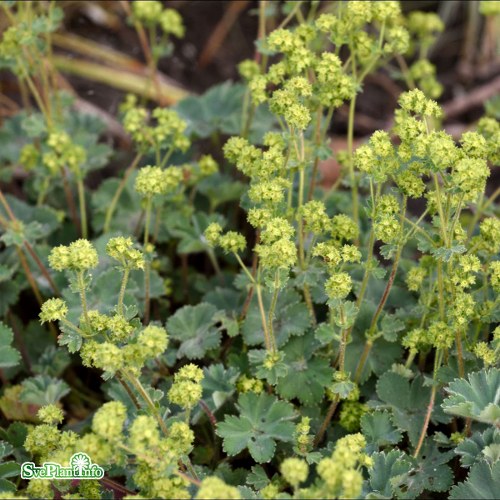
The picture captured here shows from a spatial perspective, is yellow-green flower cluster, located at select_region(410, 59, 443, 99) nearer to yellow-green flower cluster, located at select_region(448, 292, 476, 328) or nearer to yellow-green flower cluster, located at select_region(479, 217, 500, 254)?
yellow-green flower cluster, located at select_region(479, 217, 500, 254)

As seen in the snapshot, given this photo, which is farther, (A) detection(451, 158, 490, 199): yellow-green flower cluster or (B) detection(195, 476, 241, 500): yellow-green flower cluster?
(A) detection(451, 158, 490, 199): yellow-green flower cluster

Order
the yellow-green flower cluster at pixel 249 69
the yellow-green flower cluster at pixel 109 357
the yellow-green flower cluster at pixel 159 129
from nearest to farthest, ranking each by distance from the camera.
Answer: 1. the yellow-green flower cluster at pixel 109 357
2. the yellow-green flower cluster at pixel 159 129
3. the yellow-green flower cluster at pixel 249 69

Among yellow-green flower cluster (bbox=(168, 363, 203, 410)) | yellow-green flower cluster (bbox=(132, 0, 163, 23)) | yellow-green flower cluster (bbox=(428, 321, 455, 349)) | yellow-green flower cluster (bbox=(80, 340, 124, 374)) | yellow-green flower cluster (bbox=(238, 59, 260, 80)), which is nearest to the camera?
yellow-green flower cluster (bbox=(80, 340, 124, 374))

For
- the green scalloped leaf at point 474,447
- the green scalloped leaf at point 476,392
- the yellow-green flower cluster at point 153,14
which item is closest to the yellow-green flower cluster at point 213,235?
the green scalloped leaf at point 476,392

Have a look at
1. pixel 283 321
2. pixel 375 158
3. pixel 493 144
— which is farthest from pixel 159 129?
pixel 493 144

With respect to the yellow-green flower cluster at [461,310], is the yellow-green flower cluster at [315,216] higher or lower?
higher

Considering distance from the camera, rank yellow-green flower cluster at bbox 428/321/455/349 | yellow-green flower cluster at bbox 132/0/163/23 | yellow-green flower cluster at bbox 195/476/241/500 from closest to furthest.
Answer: yellow-green flower cluster at bbox 195/476/241/500, yellow-green flower cluster at bbox 428/321/455/349, yellow-green flower cluster at bbox 132/0/163/23

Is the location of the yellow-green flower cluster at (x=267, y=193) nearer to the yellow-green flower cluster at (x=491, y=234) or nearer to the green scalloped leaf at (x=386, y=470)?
the yellow-green flower cluster at (x=491, y=234)

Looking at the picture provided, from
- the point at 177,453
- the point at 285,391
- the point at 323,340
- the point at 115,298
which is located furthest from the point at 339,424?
the point at 115,298

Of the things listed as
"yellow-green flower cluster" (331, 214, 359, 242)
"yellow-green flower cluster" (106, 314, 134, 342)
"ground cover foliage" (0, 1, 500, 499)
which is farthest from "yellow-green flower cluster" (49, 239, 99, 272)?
"yellow-green flower cluster" (331, 214, 359, 242)
